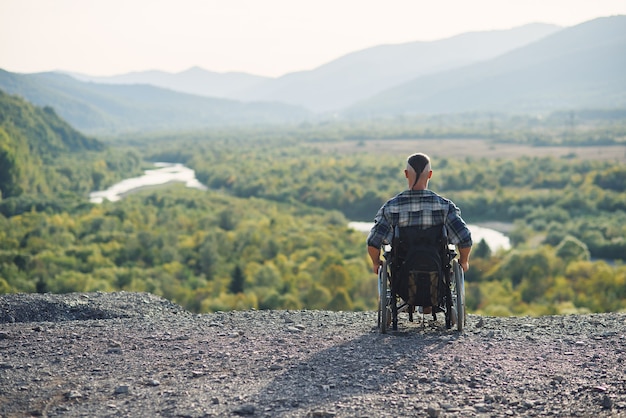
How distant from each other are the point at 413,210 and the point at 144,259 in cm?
5495

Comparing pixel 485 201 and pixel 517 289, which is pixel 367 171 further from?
pixel 517 289

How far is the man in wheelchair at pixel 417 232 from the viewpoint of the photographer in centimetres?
756

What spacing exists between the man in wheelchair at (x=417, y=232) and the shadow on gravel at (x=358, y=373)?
1.75 feet

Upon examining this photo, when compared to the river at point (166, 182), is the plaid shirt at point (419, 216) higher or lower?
higher

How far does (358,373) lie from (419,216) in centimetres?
→ 187

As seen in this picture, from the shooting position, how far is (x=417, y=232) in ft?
25.0

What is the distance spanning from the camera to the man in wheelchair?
756cm

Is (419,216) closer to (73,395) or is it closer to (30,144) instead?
(73,395)

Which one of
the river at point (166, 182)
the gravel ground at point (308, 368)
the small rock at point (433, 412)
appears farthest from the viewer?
the river at point (166, 182)

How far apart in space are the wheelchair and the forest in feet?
60.3

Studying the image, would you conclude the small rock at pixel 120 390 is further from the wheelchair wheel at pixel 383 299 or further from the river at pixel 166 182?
the river at pixel 166 182

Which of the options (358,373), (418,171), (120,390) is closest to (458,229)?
(418,171)

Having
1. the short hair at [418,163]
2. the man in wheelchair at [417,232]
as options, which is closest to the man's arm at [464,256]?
the man in wheelchair at [417,232]

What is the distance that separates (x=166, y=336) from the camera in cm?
802
